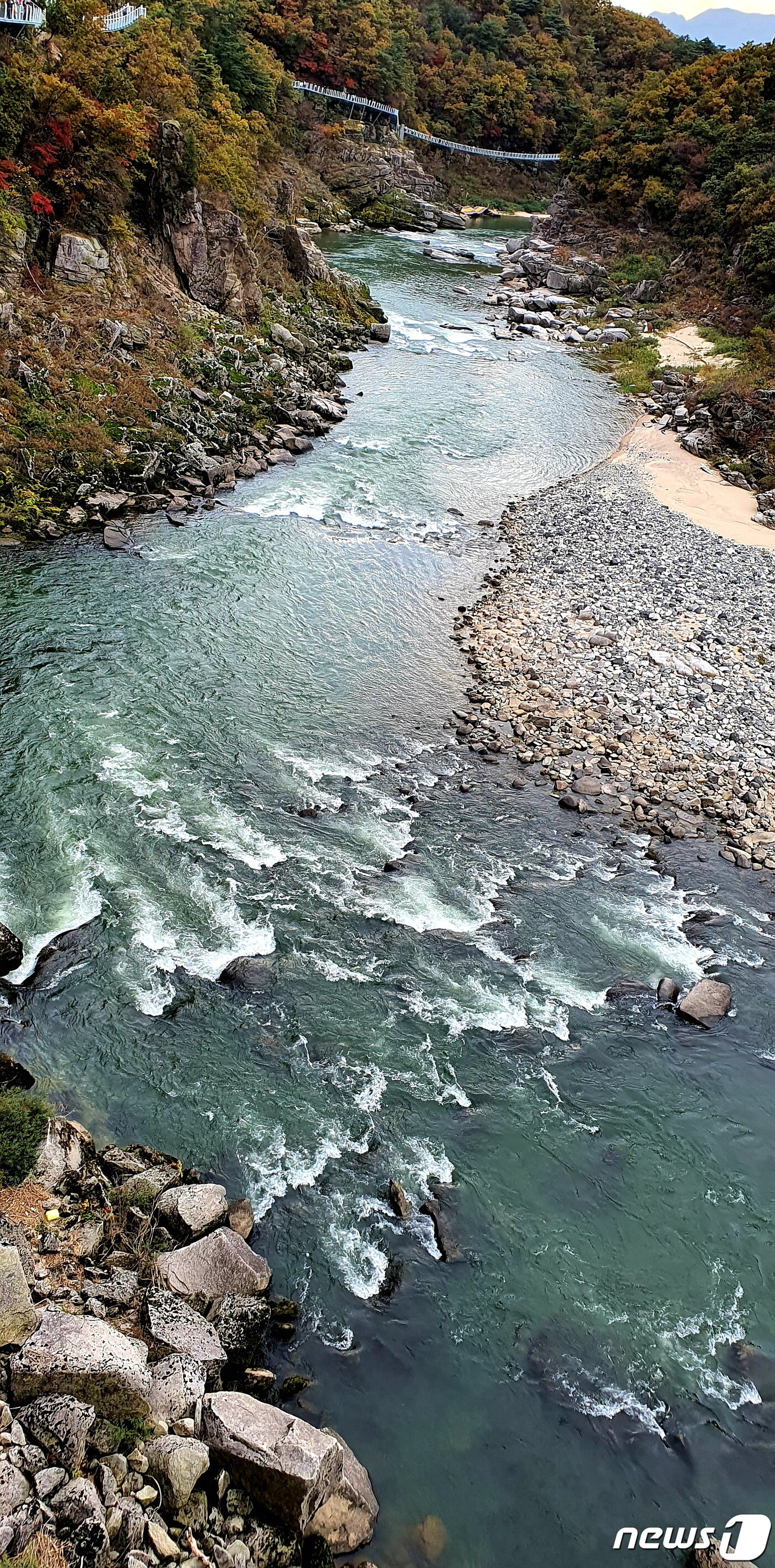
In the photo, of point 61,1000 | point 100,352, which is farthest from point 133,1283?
point 100,352

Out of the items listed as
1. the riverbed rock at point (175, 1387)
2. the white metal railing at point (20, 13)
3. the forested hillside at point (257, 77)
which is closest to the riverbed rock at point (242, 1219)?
the riverbed rock at point (175, 1387)

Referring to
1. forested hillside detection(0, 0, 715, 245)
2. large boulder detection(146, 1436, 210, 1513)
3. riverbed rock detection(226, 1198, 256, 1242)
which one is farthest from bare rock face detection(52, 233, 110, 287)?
large boulder detection(146, 1436, 210, 1513)

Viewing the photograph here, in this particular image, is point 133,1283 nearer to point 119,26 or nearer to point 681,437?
point 681,437

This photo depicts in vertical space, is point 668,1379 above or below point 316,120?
below

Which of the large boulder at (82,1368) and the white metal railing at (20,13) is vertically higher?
the white metal railing at (20,13)

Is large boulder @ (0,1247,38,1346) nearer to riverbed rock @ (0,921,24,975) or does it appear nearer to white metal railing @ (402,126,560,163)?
riverbed rock @ (0,921,24,975)

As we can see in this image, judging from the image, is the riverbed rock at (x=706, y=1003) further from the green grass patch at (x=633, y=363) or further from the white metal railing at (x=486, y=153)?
the white metal railing at (x=486, y=153)

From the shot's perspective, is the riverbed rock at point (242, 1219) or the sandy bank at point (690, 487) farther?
the sandy bank at point (690, 487)
